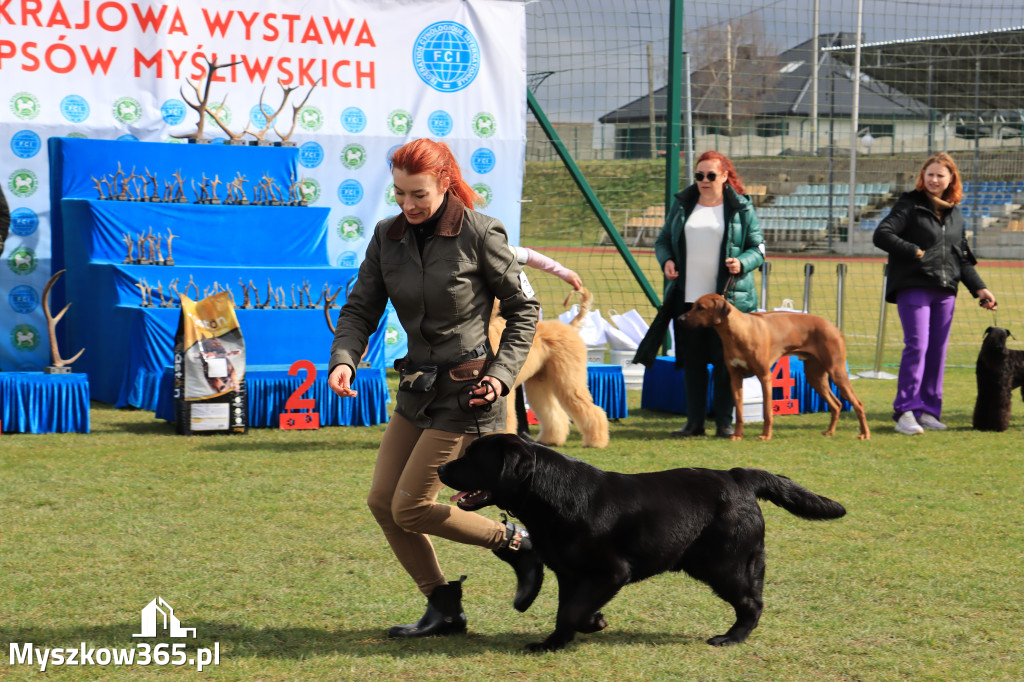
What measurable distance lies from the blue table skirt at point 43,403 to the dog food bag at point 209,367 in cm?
65

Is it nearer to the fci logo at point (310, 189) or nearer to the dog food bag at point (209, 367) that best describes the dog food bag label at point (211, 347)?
the dog food bag at point (209, 367)

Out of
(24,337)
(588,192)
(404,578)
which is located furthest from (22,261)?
(404,578)

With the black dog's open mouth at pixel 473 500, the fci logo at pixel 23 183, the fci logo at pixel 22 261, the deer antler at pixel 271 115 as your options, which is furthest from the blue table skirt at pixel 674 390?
the fci logo at pixel 23 183

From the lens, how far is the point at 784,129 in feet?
56.4

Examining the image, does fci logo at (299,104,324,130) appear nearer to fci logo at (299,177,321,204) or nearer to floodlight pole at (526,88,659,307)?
fci logo at (299,177,321,204)

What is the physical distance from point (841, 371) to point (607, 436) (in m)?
1.85

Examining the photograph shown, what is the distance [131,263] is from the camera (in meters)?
7.96

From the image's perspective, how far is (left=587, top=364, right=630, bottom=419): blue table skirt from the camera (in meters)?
8.02

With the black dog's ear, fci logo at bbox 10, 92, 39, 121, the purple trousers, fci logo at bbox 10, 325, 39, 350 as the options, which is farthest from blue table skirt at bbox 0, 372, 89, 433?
the purple trousers

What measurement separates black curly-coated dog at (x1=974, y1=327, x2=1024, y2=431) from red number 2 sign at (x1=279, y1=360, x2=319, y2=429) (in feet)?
16.1

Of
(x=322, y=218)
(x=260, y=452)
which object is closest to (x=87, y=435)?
(x=260, y=452)

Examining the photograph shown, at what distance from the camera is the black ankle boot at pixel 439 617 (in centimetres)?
335

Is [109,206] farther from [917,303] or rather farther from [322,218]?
[917,303]

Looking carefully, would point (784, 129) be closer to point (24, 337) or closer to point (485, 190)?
point (485, 190)
